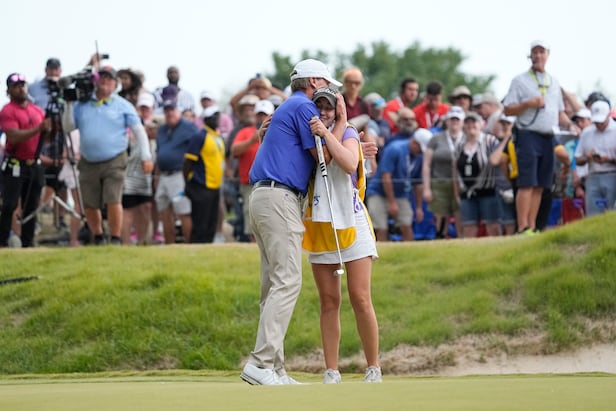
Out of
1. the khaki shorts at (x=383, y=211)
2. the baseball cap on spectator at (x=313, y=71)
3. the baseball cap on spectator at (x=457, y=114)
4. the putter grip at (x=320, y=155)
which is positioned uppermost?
the baseball cap on spectator at (x=313, y=71)

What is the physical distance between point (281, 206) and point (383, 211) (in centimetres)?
959

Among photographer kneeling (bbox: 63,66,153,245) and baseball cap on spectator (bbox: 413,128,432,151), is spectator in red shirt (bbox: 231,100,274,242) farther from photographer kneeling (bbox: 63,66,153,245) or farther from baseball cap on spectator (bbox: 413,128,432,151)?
baseball cap on spectator (bbox: 413,128,432,151)

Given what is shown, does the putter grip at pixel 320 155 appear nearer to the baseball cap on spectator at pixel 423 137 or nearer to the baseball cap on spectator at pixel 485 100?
the baseball cap on spectator at pixel 423 137

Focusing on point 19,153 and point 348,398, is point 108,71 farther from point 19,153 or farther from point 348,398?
point 348,398

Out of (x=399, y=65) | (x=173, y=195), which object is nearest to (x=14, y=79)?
(x=173, y=195)

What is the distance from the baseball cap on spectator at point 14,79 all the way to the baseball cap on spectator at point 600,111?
747 centimetres

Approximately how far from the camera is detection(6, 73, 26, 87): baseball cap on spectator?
19.2 m

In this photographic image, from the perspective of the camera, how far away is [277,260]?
10383 mm

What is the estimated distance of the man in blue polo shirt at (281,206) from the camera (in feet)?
33.8

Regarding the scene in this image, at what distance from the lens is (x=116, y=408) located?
25.3 ft

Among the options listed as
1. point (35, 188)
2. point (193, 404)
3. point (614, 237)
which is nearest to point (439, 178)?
point (614, 237)

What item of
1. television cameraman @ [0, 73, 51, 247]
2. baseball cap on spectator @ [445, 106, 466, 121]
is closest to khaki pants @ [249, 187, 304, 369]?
television cameraman @ [0, 73, 51, 247]

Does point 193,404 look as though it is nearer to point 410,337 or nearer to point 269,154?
point 269,154

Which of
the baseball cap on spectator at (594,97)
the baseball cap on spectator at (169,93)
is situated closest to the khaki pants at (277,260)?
the baseball cap on spectator at (594,97)
